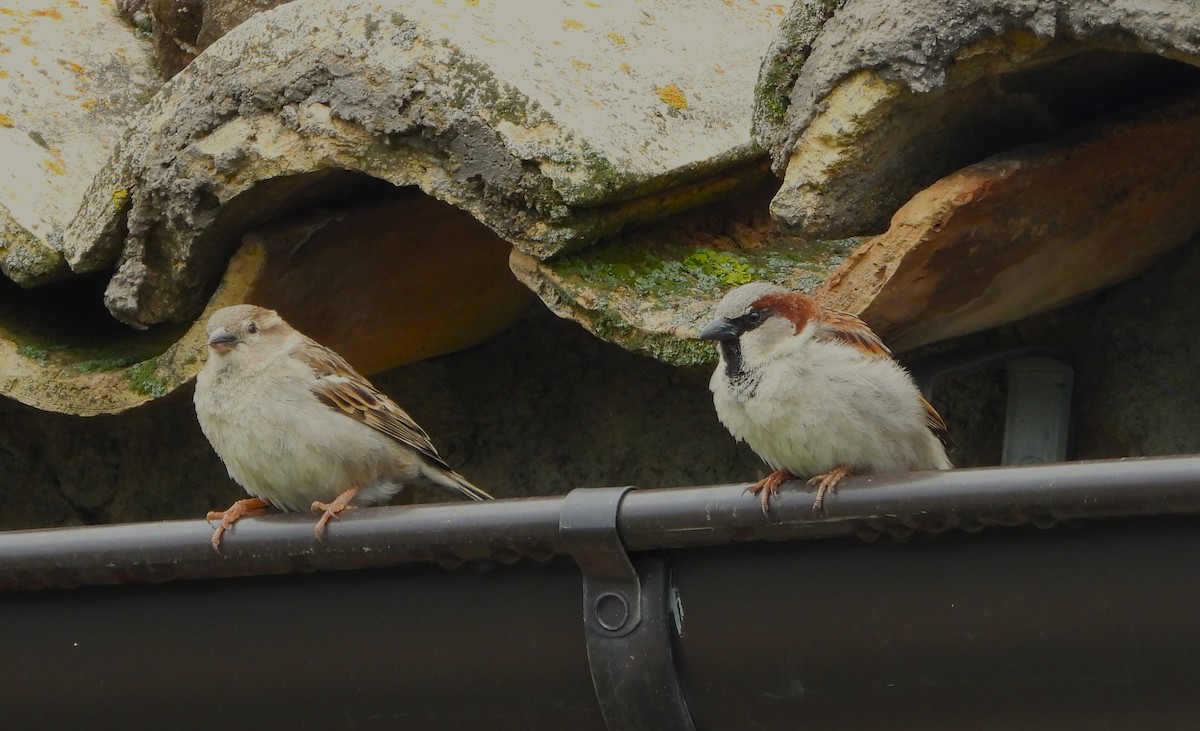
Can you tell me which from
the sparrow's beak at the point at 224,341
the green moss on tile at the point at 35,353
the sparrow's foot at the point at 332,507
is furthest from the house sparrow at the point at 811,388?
the green moss on tile at the point at 35,353

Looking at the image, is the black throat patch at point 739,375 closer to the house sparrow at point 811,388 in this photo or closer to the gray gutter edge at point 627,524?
the house sparrow at point 811,388

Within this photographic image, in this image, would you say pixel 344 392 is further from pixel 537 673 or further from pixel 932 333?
pixel 932 333

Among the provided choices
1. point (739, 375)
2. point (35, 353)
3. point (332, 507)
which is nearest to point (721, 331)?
point (739, 375)

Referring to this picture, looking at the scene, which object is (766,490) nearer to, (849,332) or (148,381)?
(849,332)

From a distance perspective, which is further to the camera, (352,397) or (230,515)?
(352,397)

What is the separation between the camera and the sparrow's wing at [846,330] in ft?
7.61

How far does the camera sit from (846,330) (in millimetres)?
2328

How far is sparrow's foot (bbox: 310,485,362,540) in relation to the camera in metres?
2.23

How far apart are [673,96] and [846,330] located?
666 mm

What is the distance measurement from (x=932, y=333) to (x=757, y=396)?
385 millimetres

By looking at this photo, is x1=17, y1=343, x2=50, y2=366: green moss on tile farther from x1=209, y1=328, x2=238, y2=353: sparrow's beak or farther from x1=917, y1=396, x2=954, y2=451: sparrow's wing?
x1=917, y1=396, x2=954, y2=451: sparrow's wing

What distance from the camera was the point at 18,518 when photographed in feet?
11.6

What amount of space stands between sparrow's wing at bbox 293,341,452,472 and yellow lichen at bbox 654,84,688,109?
28.7 inches

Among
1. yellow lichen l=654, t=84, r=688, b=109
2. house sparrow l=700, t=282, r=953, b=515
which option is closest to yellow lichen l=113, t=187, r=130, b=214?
yellow lichen l=654, t=84, r=688, b=109
